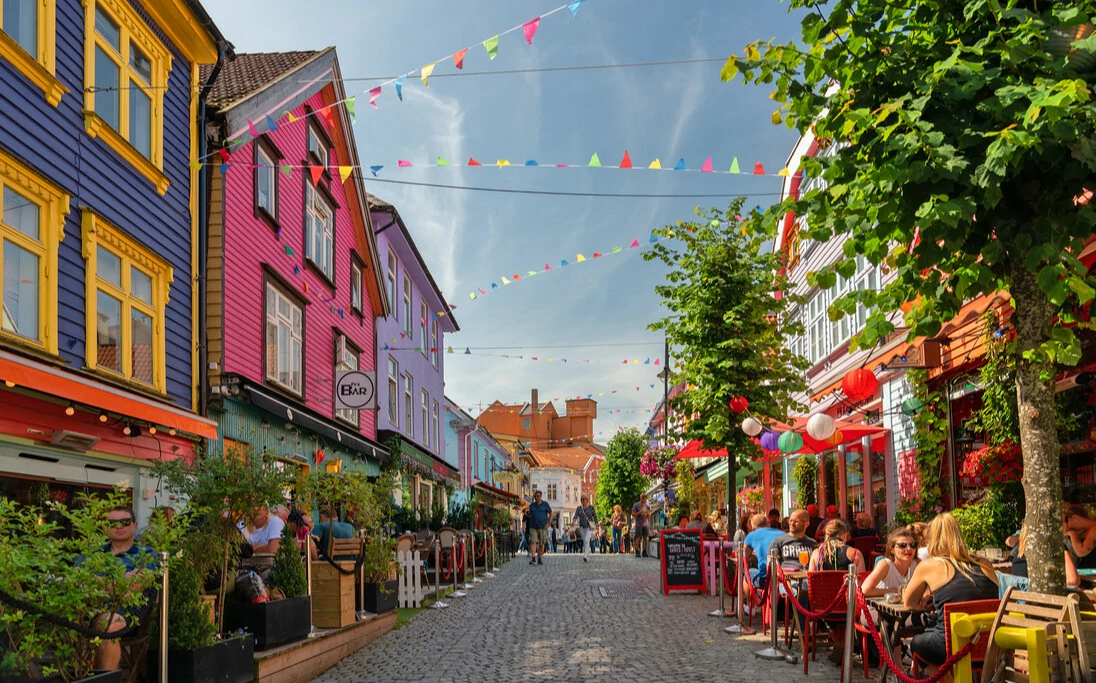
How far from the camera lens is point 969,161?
5.74 m

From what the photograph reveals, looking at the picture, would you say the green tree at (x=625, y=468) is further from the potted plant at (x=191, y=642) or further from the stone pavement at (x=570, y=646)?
the potted plant at (x=191, y=642)

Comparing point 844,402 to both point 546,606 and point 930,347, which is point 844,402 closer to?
point 930,347

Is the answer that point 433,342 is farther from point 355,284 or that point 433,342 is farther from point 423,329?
point 355,284

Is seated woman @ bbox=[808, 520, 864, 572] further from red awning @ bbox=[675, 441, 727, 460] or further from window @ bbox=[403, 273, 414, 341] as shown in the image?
window @ bbox=[403, 273, 414, 341]

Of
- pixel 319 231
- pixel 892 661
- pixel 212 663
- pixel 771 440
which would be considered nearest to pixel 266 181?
pixel 319 231

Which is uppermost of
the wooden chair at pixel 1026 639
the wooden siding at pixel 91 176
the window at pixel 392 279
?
the window at pixel 392 279

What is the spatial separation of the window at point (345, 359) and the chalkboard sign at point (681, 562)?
7.57 metres

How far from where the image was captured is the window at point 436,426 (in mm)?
33125

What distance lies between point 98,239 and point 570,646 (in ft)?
21.9

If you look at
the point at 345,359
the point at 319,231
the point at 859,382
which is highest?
the point at 319,231

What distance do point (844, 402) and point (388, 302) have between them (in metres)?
11.9

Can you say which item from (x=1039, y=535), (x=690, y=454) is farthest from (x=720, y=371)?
(x=1039, y=535)

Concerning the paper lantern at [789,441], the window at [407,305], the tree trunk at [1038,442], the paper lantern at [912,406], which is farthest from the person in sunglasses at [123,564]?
the window at [407,305]

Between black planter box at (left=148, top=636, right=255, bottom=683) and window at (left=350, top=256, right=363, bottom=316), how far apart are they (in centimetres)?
1531
